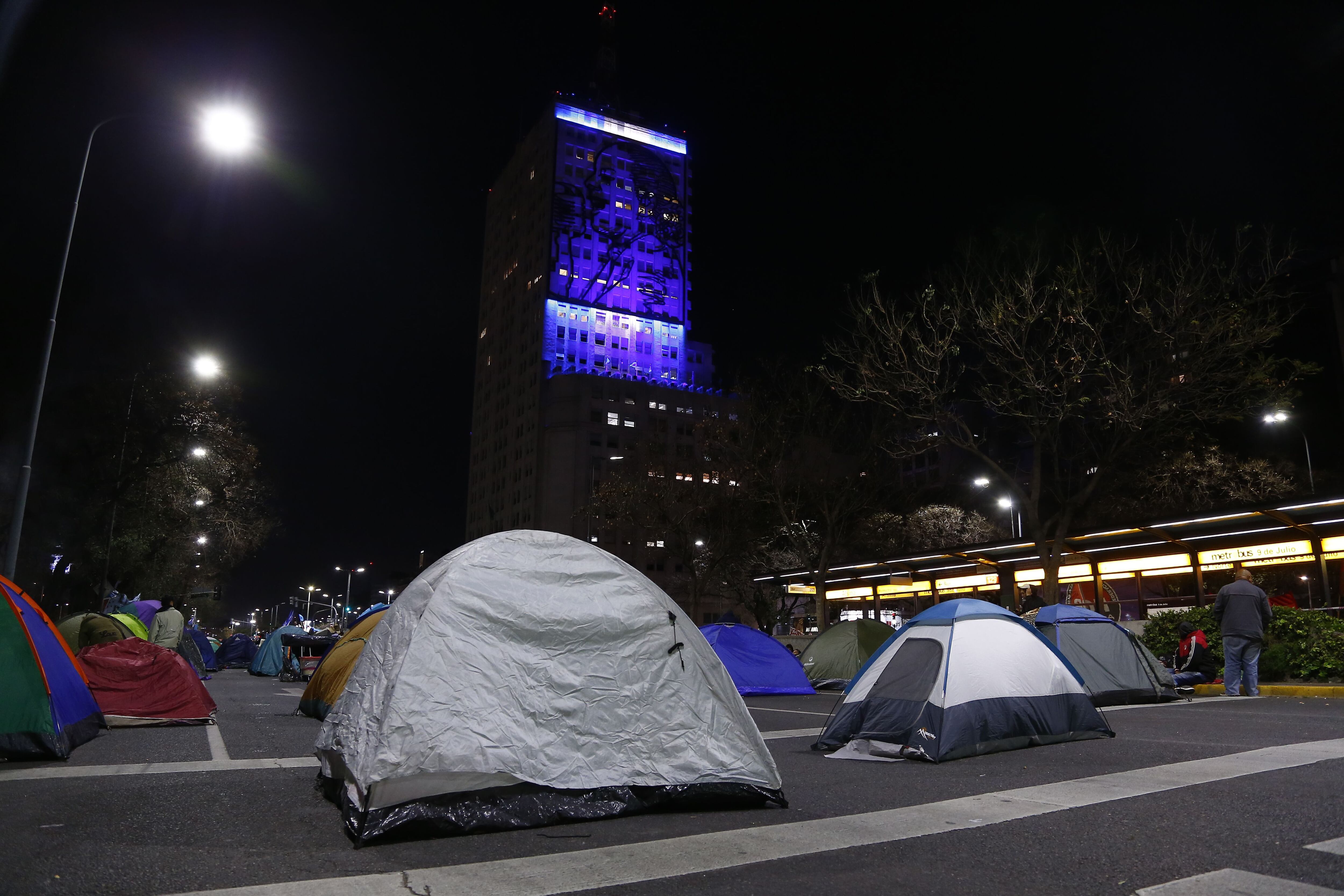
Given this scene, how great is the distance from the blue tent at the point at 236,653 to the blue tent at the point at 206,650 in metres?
3.57

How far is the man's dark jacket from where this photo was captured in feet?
42.8

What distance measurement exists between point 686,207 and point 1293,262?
3922 inches

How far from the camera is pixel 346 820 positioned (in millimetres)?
4922

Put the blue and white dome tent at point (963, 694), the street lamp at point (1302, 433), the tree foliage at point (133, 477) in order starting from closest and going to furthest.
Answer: the blue and white dome tent at point (963, 694)
the tree foliage at point (133, 477)
the street lamp at point (1302, 433)

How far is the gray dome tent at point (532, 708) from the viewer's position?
16.5ft

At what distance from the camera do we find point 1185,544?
26484 mm

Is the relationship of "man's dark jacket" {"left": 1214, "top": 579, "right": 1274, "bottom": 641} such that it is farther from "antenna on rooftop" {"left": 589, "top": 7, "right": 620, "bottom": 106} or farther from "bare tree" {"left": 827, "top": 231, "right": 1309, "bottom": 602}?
"antenna on rooftop" {"left": 589, "top": 7, "right": 620, "bottom": 106}

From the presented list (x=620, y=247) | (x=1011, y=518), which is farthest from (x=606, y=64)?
(x=1011, y=518)

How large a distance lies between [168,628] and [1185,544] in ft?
91.7

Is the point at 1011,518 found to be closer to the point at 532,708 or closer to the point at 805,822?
the point at 805,822

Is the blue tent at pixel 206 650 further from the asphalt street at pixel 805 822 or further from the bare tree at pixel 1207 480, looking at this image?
the bare tree at pixel 1207 480

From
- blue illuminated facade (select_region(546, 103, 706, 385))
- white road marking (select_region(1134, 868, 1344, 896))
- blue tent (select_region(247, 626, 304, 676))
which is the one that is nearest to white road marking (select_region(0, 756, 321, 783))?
white road marking (select_region(1134, 868, 1344, 896))

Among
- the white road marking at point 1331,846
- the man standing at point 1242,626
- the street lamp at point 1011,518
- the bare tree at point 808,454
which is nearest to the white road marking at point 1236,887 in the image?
the white road marking at point 1331,846

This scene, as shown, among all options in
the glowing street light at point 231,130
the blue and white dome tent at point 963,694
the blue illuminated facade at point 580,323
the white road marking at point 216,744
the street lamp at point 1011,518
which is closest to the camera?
the blue and white dome tent at point 963,694
